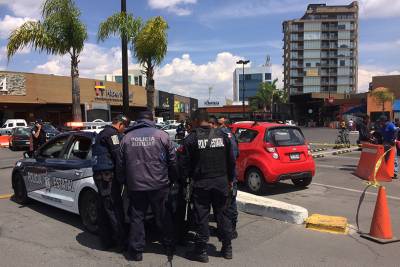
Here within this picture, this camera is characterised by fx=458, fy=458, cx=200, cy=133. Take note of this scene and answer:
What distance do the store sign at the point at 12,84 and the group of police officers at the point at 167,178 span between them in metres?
34.5

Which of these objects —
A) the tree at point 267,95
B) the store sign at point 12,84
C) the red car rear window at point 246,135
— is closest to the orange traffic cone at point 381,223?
the red car rear window at point 246,135

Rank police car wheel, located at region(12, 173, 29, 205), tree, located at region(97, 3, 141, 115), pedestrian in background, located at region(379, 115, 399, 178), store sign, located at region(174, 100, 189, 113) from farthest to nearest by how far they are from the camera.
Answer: store sign, located at region(174, 100, 189, 113) < tree, located at region(97, 3, 141, 115) < pedestrian in background, located at region(379, 115, 399, 178) < police car wheel, located at region(12, 173, 29, 205)

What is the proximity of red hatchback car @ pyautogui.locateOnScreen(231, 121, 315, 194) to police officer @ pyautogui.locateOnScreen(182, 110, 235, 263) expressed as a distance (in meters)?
4.27

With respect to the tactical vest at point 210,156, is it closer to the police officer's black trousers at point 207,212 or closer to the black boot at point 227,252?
the police officer's black trousers at point 207,212

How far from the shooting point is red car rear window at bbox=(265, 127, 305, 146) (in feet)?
32.7

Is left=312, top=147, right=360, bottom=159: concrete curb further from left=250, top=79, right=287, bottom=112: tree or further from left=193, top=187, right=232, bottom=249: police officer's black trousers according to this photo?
left=250, top=79, right=287, bottom=112: tree

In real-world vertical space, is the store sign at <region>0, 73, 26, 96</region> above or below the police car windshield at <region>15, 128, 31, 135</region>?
above

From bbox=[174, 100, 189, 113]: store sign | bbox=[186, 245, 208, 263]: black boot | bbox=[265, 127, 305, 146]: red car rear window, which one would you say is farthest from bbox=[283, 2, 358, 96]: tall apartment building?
bbox=[186, 245, 208, 263]: black boot

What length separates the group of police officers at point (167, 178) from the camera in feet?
18.0

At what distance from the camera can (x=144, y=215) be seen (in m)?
5.66

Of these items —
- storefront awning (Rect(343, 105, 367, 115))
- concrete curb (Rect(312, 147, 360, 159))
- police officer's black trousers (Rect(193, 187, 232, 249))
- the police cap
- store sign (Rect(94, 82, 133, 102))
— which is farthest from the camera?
storefront awning (Rect(343, 105, 367, 115))

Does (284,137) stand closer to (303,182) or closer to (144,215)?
(303,182)

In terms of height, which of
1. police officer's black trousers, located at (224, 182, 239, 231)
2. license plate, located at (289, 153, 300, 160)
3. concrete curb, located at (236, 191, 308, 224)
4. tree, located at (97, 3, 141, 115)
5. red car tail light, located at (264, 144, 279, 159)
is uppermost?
tree, located at (97, 3, 141, 115)

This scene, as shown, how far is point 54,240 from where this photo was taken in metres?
6.45
